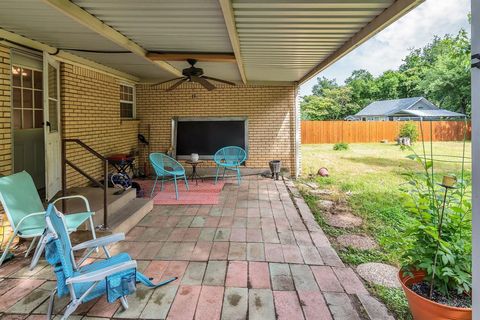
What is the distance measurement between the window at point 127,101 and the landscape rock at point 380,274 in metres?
6.43

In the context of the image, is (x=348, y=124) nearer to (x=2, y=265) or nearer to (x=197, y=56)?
(x=197, y=56)

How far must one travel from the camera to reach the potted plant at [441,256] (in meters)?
1.84

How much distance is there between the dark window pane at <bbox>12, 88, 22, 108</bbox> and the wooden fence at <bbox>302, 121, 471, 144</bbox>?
16.2 meters

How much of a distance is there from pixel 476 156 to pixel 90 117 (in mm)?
5914

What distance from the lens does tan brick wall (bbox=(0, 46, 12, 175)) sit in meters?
3.54

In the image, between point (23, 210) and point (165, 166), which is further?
point (165, 166)

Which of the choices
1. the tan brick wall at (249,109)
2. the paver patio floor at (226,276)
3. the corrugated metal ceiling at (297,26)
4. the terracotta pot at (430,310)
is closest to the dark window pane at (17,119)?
the paver patio floor at (226,276)

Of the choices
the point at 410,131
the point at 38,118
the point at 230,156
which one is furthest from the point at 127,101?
the point at 410,131

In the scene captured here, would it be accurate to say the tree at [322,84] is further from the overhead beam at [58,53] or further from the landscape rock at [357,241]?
the landscape rock at [357,241]

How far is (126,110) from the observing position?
7.81 metres

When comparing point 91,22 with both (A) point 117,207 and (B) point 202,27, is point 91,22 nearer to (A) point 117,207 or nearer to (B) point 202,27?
(B) point 202,27

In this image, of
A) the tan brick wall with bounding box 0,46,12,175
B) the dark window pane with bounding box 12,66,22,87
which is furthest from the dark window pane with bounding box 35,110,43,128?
the tan brick wall with bounding box 0,46,12,175

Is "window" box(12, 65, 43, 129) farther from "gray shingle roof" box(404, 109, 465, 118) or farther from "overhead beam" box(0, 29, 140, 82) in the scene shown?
"gray shingle roof" box(404, 109, 465, 118)

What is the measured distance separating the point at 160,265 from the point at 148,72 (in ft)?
17.1
